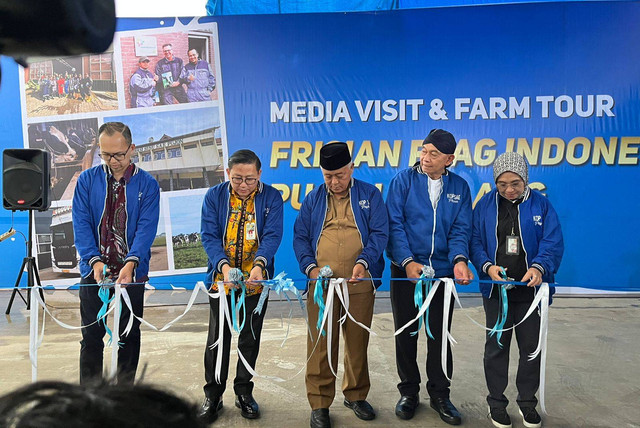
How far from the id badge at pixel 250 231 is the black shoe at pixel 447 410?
4.71 feet

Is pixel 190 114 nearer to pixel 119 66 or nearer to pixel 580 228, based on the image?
pixel 119 66

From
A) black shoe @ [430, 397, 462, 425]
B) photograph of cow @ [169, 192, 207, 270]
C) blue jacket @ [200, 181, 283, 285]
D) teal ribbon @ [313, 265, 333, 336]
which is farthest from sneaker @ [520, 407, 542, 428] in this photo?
photograph of cow @ [169, 192, 207, 270]

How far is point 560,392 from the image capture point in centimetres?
355

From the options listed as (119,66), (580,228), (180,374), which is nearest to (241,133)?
(119,66)

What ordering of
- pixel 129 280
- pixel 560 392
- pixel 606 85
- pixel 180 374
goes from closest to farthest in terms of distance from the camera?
1. pixel 129 280
2. pixel 560 392
3. pixel 180 374
4. pixel 606 85

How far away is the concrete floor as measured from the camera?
319 centimetres

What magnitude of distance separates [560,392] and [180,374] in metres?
2.62

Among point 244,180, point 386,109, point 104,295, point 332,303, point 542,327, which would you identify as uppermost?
point 386,109

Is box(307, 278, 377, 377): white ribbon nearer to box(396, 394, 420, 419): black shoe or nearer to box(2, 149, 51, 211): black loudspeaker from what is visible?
box(396, 394, 420, 419): black shoe

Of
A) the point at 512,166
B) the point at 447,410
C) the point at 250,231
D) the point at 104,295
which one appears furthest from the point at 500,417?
the point at 104,295

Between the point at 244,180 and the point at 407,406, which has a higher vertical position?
the point at 244,180

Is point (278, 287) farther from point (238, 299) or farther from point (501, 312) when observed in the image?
point (501, 312)

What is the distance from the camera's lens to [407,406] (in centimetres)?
313

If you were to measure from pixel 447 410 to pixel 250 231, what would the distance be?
5.02ft
